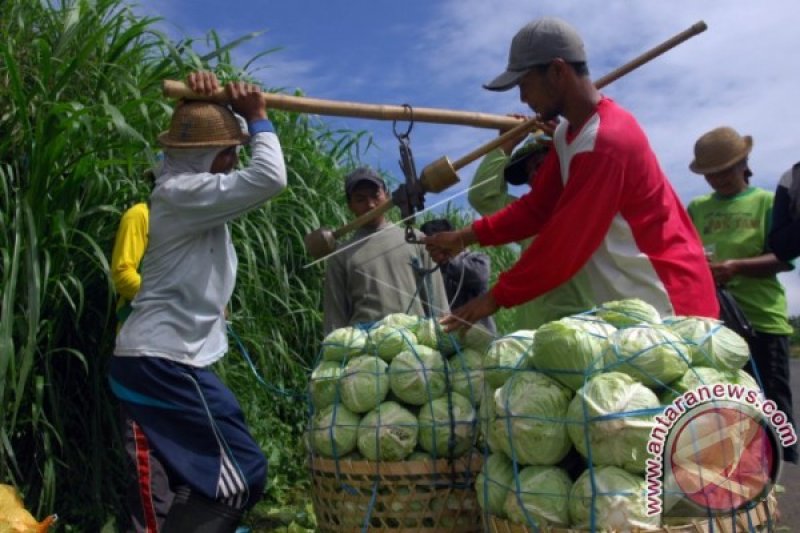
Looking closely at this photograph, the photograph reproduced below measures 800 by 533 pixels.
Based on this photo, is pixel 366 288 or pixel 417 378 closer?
pixel 417 378

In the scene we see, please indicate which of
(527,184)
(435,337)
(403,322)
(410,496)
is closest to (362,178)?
(527,184)

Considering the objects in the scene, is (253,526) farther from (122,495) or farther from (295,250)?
(295,250)

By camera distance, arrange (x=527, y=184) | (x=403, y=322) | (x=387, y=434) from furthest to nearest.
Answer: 1. (x=527, y=184)
2. (x=403, y=322)
3. (x=387, y=434)

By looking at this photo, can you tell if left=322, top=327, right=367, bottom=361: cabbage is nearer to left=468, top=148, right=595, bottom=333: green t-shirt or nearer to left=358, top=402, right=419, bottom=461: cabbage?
left=358, top=402, right=419, bottom=461: cabbage

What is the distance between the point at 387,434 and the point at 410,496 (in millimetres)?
188

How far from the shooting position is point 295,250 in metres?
5.30

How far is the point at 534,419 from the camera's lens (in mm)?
1900

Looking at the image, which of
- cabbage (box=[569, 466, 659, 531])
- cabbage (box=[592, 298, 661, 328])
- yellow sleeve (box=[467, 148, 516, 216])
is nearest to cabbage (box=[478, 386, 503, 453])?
cabbage (box=[569, 466, 659, 531])

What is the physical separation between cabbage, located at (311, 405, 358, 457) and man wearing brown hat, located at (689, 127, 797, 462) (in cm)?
234

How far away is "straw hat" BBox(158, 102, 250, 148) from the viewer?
287cm

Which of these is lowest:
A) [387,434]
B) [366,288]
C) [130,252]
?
[387,434]

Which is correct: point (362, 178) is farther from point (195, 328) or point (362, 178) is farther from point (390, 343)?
point (390, 343)

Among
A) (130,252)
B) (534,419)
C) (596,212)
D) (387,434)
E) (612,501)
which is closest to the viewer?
(612,501)

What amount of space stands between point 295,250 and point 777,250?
9.22 ft
